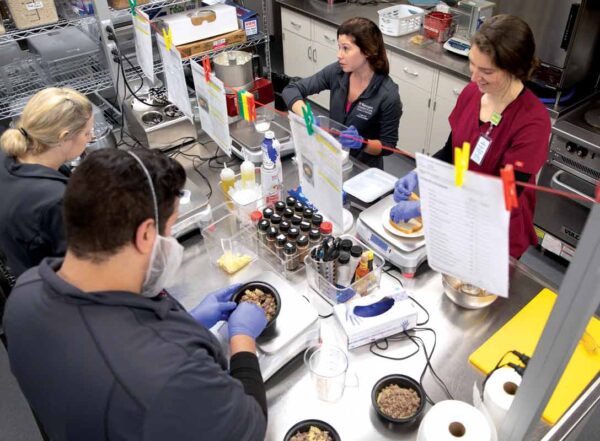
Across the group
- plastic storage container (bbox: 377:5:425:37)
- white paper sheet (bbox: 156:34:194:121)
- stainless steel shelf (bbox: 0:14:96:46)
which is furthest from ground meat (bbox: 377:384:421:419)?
plastic storage container (bbox: 377:5:425:37)

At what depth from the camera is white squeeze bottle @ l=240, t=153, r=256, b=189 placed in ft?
6.00

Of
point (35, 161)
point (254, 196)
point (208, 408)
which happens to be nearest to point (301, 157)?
point (254, 196)

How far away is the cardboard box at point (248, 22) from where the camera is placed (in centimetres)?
265

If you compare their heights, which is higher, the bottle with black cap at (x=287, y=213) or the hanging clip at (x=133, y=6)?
the hanging clip at (x=133, y=6)

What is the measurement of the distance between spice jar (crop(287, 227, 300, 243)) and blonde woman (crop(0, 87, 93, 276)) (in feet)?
2.28

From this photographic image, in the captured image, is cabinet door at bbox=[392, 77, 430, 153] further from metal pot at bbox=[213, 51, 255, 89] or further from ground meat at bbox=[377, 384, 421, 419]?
ground meat at bbox=[377, 384, 421, 419]

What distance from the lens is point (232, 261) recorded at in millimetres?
1651

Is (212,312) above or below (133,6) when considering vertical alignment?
below

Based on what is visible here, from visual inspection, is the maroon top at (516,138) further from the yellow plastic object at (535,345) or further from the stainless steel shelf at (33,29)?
the stainless steel shelf at (33,29)

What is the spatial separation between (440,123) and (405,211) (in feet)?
6.58

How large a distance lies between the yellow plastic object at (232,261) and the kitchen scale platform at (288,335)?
263mm

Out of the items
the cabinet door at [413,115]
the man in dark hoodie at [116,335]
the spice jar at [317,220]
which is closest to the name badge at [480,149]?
the spice jar at [317,220]

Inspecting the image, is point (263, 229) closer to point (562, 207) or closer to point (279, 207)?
point (279, 207)

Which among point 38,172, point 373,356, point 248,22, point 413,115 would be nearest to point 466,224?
point 373,356
